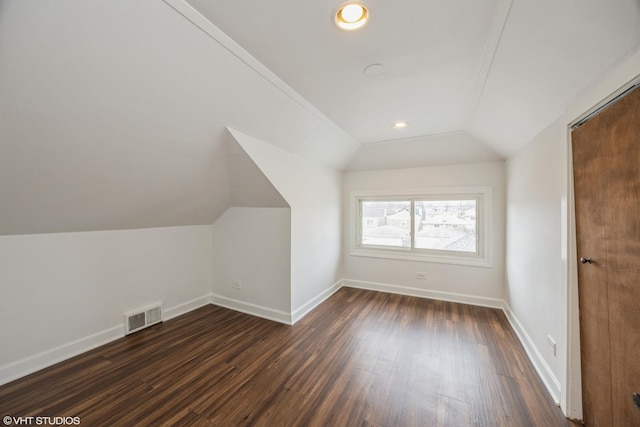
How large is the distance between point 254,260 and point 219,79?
211cm

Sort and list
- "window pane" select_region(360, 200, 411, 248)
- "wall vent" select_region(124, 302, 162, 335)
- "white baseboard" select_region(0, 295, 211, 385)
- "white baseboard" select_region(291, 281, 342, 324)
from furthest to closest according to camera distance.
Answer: "window pane" select_region(360, 200, 411, 248), "white baseboard" select_region(291, 281, 342, 324), "wall vent" select_region(124, 302, 162, 335), "white baseboard" select_region(0, 295, 211, 385)

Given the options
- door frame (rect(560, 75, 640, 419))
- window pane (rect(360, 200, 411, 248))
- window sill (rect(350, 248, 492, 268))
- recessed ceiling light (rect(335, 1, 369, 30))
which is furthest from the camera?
window pane (rect(360, 200, 411, 248))

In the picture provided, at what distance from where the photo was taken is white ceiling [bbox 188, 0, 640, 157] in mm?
1094

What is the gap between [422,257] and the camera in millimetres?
3701

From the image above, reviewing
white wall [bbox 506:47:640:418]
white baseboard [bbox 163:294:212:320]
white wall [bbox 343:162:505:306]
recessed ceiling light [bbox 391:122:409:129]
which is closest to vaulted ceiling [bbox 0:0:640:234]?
white wall [bbox 506:47:640:418]

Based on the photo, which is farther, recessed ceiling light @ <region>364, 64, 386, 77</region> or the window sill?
the window sill

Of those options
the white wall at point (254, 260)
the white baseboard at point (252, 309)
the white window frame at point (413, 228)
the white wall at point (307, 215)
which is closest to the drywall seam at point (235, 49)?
the white wall at point (307, 215)

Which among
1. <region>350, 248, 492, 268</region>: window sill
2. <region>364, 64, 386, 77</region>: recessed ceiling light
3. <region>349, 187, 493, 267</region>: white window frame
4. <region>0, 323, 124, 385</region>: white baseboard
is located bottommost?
<region>0, 323, 124, 385</region>: white baseboard

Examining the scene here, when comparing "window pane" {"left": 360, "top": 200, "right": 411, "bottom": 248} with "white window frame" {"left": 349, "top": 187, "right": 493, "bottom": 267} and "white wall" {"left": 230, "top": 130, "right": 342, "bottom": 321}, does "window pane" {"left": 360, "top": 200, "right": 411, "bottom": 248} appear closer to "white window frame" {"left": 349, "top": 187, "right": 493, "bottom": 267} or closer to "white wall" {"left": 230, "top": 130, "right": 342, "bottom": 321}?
"white window frame" {"left": 349, "top": 187, "right": 493, "bottom": 267}

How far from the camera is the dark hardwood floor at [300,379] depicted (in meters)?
1.56

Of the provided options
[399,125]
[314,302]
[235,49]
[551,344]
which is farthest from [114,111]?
[551,344]

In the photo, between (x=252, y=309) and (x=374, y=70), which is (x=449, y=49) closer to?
(x=374, y=70)

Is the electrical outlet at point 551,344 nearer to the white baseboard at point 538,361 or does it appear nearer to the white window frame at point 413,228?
the white baseboard at point 538,361

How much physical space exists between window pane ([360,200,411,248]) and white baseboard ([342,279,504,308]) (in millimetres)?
684
